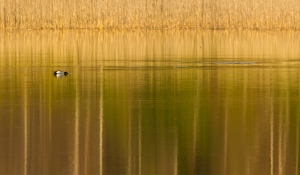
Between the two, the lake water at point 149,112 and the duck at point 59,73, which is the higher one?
the duck at point 59,73

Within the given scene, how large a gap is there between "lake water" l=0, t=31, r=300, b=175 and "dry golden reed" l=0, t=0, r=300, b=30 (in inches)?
402

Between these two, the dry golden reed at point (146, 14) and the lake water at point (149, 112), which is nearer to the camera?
the lake water at point (149, 112)

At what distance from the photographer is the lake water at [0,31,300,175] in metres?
10.5

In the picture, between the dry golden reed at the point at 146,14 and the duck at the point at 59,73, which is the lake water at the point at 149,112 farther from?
the dry golden reed at the point at 146,14

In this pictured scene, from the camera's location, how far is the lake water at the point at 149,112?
1052cm

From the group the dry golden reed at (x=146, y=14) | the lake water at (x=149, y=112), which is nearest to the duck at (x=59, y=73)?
the lake water at (x=149, y=112)

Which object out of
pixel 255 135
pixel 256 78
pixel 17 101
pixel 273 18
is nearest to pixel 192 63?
pixel 256 78

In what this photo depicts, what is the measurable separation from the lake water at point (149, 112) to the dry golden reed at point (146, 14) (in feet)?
33.5

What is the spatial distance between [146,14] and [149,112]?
2309 cm

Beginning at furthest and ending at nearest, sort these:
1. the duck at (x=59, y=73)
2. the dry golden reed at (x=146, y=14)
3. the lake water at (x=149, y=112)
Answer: the dry golden reed at (x=146, y=14), the duck at (x=59, y=73), the lake water at (x=149, y=112)

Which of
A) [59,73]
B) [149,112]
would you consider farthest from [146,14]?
[149,112]

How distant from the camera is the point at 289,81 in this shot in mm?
18406

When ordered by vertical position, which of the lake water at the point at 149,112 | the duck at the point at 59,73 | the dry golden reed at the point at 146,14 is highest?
the dry golden reed at the point at 146,14

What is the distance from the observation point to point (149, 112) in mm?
13852
